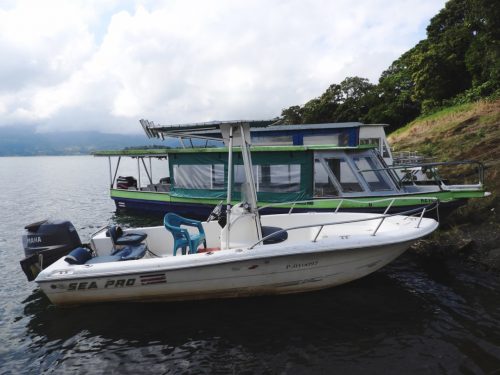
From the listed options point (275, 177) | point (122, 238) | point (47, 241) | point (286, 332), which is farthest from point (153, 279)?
point (275, 177)

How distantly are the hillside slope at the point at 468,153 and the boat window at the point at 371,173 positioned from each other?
2162 millimetres

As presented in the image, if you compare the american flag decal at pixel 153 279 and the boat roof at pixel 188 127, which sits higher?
the boat roof at pixel 188 127

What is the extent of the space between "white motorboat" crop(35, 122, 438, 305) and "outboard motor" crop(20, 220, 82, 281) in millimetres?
569

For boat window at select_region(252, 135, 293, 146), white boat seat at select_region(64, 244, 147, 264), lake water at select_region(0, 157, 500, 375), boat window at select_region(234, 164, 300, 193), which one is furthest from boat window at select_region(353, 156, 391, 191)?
white boat seat at select_region(64, 244, 147, 264)

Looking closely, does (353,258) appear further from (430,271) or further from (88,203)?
(88,203)

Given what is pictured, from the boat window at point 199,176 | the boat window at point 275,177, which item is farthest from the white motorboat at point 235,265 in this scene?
the boat window at point 199,176

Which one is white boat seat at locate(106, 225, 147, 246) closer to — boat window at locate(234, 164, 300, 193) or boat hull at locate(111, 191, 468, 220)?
boat hull at locate(111, 191, 468, 220)

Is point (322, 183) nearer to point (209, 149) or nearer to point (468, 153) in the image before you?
point (209, 149)

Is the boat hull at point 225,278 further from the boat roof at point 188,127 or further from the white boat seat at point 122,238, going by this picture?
the boat roof at point 188,127

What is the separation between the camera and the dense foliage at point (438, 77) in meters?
23.6

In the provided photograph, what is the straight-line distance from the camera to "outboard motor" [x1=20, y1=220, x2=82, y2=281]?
23.2ft

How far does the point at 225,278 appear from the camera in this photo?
6359mm

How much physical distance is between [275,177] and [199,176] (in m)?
3.31

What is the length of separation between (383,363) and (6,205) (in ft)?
87.2
